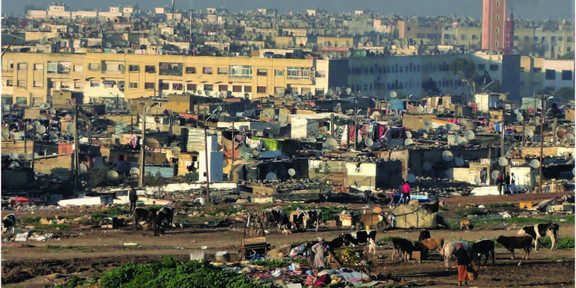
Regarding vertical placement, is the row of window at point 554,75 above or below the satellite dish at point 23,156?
above

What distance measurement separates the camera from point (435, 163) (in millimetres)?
43719

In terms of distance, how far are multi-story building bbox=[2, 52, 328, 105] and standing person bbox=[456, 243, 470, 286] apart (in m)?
67.8

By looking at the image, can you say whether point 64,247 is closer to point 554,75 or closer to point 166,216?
point 166,216

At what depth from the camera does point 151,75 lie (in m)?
89.8

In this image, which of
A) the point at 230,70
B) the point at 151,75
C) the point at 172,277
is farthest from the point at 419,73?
the point at 172,277

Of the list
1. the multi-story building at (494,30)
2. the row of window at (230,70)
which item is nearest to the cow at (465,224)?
the row of window at (230,70)

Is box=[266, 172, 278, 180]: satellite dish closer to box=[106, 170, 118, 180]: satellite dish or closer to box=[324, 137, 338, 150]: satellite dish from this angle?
box=[106, 170, 118, 180]: satellite dish

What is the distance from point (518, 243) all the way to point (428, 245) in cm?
130

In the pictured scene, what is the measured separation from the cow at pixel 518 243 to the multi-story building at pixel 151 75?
65853 millimetres

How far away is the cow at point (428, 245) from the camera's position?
20.2 m

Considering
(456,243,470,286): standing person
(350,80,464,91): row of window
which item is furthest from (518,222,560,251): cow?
(350,80,464,91): row of window

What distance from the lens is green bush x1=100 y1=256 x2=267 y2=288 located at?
1697 centimetres

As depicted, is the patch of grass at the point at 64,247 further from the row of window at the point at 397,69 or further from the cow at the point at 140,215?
the row of window at the point at 397,69

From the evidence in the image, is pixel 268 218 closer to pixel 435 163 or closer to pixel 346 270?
pixel 346 270
